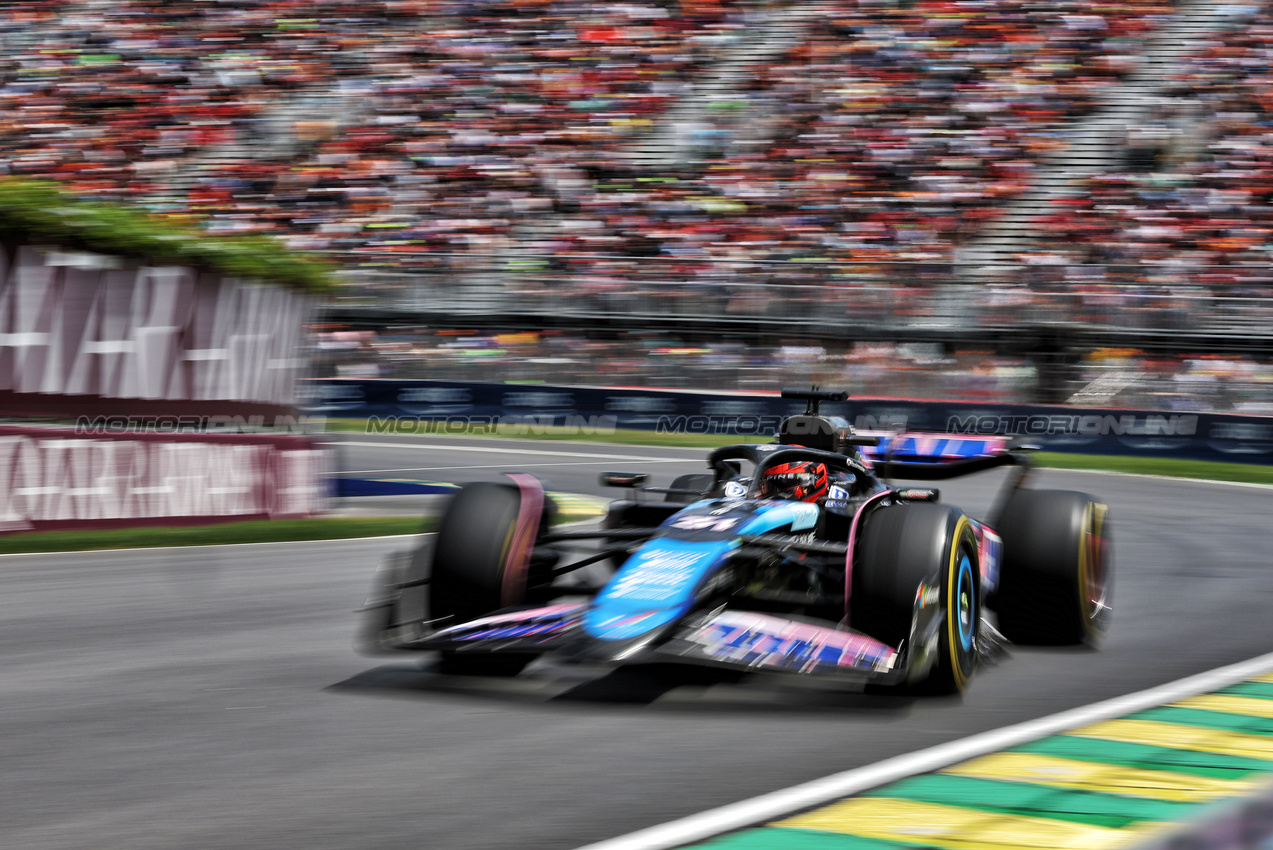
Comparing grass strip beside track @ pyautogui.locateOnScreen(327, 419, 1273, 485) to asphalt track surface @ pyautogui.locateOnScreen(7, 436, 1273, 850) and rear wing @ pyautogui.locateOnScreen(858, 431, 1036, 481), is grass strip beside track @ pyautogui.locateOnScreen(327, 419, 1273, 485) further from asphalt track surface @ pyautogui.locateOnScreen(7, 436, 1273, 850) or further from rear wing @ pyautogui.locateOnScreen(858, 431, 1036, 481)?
asphalt track surface @ pyautogui.locateOnScreen(7, 436, 1273, 850)

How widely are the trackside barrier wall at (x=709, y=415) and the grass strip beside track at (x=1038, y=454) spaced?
0.07m

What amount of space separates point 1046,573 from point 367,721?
3.25 meters

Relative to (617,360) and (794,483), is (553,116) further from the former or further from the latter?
(794,483)

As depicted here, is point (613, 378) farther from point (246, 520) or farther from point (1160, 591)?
point (1160, 591)

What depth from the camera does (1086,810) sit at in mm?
3740

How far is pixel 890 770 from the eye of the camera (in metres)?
4.09

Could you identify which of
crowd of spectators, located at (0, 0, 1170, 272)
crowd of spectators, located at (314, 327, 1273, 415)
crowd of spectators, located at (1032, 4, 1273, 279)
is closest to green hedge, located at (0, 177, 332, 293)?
crowd of spectators, located at (314, 327, 1273, 415)

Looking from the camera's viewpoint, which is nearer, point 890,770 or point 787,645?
point 890,770

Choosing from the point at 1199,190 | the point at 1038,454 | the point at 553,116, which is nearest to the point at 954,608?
the point at 1038,454

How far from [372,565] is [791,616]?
12.8 feet

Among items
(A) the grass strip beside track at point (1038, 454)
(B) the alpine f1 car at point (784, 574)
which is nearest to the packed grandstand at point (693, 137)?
(A) the grass strip beside track at point (1038, 454)

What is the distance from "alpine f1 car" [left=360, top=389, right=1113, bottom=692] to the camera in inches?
190

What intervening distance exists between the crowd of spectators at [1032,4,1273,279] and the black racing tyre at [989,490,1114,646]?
42.1 feet

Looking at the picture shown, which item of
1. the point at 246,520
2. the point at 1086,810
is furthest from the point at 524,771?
the point at 246,520
